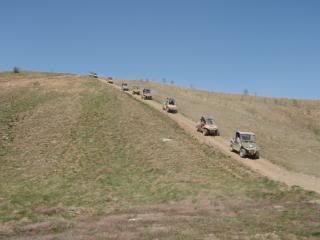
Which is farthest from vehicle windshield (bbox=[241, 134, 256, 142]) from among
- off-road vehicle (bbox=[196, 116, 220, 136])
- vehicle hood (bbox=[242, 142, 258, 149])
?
off-road vehicle (bbox=[196, 116, 220, 136])

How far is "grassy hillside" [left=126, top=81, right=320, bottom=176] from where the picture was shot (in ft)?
151

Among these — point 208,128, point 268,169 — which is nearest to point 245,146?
Answer: point 268,169

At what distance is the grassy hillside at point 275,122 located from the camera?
4596 cm

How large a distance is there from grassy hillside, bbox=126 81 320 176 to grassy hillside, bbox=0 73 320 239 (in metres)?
7.35

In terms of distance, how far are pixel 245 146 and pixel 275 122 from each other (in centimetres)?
3353

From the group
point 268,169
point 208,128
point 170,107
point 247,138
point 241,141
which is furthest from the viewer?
point 170,107

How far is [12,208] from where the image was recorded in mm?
29375

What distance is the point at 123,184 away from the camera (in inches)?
1380

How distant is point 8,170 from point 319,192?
2602 centimetres

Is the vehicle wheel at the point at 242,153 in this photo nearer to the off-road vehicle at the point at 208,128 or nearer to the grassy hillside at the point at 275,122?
the grassy hillside at the point at 275,122

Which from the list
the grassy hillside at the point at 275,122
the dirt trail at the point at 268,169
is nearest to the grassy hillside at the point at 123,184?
the dirt trail at the point at 268,169

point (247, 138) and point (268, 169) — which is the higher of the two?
→ point (247, 138)

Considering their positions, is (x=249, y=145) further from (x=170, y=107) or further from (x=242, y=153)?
(x=170, y=107)

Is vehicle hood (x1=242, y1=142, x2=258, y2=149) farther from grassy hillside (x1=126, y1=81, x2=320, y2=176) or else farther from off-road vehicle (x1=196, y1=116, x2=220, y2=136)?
off-road vehicle (x1=196, y1=116, x2=220, y2=136)
